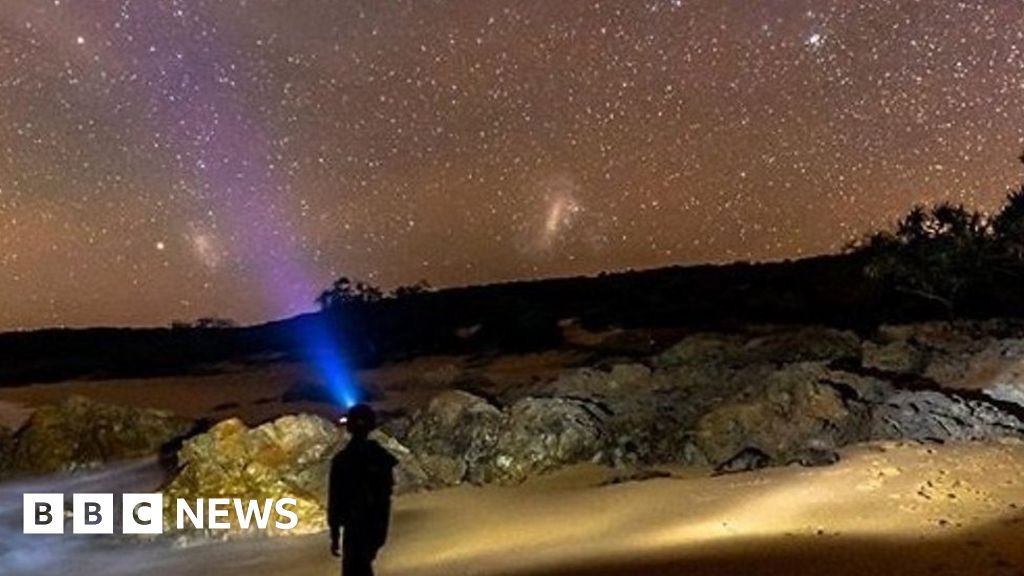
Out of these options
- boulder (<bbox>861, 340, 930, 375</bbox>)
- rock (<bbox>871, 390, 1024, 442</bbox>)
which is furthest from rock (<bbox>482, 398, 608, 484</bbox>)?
boulder (<bbox>861, 340, 930, 375</bbox>)

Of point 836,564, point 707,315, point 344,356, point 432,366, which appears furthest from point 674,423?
point 344,356

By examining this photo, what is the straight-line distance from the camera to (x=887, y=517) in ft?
35.9

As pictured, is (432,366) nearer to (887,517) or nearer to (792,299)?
(792,299)

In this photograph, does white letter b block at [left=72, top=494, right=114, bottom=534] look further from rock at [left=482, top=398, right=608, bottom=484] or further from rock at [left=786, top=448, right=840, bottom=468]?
rock at [left=786, top=448, right=840, bottom=468]

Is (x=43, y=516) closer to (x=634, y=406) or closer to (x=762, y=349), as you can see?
(x=634, y=406)

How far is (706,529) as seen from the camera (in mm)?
11453

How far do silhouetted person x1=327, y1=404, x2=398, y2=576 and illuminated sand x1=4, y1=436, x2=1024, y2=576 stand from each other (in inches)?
87.5

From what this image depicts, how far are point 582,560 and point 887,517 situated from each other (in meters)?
3.20

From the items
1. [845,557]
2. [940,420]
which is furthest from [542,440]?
[845,557]

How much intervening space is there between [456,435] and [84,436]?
9523 mm

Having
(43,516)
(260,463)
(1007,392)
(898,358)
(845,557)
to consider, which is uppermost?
(898,358)

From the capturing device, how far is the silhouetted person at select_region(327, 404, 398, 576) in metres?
8.73

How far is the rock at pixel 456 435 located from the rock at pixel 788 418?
3664 mm

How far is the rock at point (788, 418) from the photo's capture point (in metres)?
15.0
